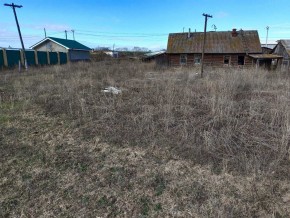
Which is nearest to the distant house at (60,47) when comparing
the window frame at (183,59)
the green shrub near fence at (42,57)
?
the green shrub near fence at (42,57)

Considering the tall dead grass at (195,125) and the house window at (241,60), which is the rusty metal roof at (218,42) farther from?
the tall dead grass at (195,125)

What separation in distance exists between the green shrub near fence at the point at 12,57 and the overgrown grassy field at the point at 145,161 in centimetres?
1475

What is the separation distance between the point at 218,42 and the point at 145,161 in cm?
2074

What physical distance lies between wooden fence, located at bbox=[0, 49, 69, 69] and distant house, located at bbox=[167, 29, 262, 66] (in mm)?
12534

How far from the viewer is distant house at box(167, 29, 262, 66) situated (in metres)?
20.2

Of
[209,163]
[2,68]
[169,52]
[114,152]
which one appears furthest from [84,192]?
[169,52]

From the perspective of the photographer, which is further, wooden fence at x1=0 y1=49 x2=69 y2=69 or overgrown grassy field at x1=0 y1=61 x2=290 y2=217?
wooden fence at x1=0 y1=49 x2=69 y2=69

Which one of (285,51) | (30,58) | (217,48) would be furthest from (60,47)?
(285,51)

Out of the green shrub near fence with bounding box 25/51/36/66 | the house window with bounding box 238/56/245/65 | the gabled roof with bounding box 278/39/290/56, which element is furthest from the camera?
the house window with bounding box 238/56/245/65

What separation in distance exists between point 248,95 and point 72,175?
657 cm

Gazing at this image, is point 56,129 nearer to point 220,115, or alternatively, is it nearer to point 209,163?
point 209,163

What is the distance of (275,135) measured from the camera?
3.98m

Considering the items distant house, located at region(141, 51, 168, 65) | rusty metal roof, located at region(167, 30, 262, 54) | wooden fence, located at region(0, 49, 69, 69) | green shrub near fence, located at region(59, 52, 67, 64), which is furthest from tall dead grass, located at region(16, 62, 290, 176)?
green shrub near fence, located at region(59, 52, 67, 64)

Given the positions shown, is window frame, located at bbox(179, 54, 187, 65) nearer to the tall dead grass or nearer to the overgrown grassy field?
the tall dead grass
